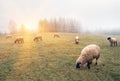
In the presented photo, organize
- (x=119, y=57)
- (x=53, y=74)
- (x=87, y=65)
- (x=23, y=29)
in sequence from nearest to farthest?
1. (x=53, y=74)
2. (x=87, y=65)
3. (x=119, y=57)
4. (x=23, y=29)

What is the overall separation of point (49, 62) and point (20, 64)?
13.1 ft

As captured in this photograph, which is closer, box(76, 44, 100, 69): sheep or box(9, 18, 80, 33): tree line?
box(76, 44, 100, 69): sheep

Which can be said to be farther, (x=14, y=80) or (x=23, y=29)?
(x=23, y=29)

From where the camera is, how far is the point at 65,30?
14950 centimetres

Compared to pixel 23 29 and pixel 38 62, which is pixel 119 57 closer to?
pixel 38 62

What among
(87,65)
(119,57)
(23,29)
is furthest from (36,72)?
(23,29)

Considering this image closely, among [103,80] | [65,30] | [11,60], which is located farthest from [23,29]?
[103,80]

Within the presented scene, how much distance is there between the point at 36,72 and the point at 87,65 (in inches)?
257

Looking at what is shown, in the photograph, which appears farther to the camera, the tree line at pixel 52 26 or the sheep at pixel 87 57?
the tree line at pixel 52 26

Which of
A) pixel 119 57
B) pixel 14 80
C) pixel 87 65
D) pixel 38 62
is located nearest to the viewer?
pixel 14 80

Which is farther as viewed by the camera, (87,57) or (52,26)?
(52,26)

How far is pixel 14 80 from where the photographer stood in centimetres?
2297

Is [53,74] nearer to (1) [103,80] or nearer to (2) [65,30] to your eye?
(1) [103,80]

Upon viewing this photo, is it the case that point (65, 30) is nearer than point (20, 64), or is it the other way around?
point (20, 64)
